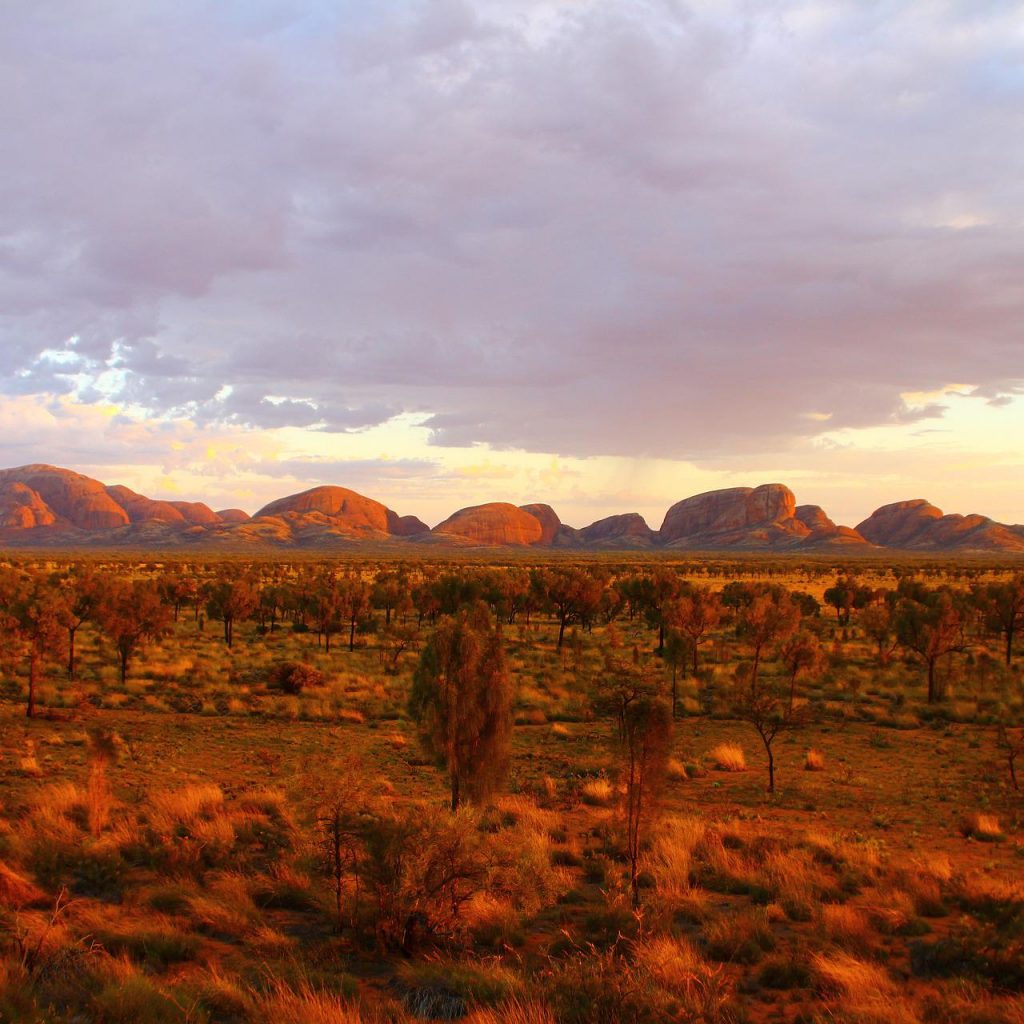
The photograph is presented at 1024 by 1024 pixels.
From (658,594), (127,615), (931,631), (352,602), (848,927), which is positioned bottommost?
(848,927)

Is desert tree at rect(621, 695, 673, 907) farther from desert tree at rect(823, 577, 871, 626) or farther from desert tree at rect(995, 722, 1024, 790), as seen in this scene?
desert tree at rect(823, 577, 871, 626)

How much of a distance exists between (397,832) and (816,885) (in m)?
6.18

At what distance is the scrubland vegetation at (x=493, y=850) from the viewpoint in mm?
7438

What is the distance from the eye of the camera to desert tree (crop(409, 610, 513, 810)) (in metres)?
14.1

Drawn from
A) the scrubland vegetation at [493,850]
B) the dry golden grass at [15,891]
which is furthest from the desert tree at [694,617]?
the dry golden grass at [15,891]

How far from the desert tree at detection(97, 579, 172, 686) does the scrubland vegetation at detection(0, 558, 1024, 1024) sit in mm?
2123

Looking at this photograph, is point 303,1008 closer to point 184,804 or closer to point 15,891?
point 15,891

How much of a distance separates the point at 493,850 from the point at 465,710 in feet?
13.1

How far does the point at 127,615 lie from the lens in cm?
3061

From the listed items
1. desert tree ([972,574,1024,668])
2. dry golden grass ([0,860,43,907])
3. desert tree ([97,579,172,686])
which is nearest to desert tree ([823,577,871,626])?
desert tree ([972,574,1024,668])

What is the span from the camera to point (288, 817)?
13.1 m

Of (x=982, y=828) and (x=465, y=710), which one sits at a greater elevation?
(x=465, y=710)

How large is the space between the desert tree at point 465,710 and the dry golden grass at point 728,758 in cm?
806

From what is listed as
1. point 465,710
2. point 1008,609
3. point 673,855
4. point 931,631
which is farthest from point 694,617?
point 673,855
